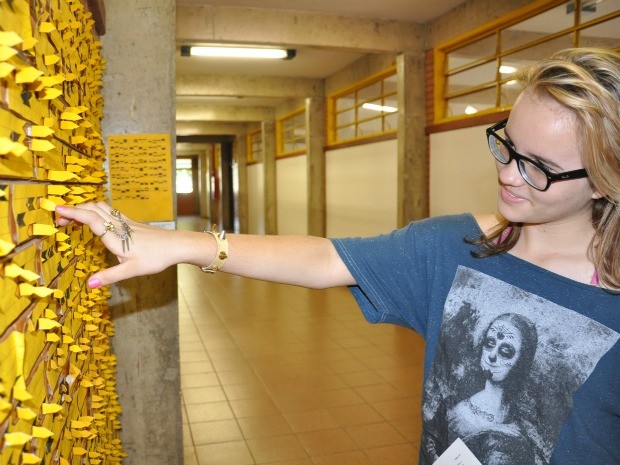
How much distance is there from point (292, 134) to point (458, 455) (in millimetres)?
13864

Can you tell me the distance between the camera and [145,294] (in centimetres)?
302

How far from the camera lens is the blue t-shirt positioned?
1.31 meters

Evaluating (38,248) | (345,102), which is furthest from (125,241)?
(345,102)

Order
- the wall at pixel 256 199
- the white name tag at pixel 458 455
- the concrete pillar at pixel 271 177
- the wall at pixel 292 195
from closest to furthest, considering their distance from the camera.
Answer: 1. the white name tag at pixel 458 455
2. the wall at pixel 292 195
3. the concrete pillar at pixel 271 177
4. the wall at pixel 256 199

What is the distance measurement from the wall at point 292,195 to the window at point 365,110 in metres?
1.82

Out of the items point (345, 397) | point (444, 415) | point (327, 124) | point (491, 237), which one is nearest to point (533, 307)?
point (491, 237)

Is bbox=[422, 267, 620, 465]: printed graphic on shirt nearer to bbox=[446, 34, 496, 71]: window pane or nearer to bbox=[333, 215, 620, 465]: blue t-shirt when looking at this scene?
bbox=[333, 215, 620, 465]: blue t-shirt

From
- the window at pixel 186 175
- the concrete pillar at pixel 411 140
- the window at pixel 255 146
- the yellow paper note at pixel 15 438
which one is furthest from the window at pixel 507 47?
the window at pixel 186 175

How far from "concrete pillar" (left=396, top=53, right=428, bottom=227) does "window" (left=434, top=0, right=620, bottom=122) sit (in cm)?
31

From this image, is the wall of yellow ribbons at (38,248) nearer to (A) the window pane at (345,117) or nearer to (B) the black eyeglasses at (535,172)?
(B) the black eyeglasses at (535,172)

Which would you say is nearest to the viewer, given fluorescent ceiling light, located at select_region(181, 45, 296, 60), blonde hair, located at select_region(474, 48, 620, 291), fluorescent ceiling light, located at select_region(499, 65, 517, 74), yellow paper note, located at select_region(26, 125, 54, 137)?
yellow paper note, located at select_region(26, 125, 54, 137)

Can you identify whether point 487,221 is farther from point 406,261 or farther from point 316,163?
point 316,163

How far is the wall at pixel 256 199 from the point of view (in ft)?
57.8

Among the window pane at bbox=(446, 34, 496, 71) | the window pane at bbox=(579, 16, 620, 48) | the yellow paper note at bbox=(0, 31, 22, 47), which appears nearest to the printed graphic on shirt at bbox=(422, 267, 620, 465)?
the yellow paper note at bbox=(0, 31, 22, 47)
